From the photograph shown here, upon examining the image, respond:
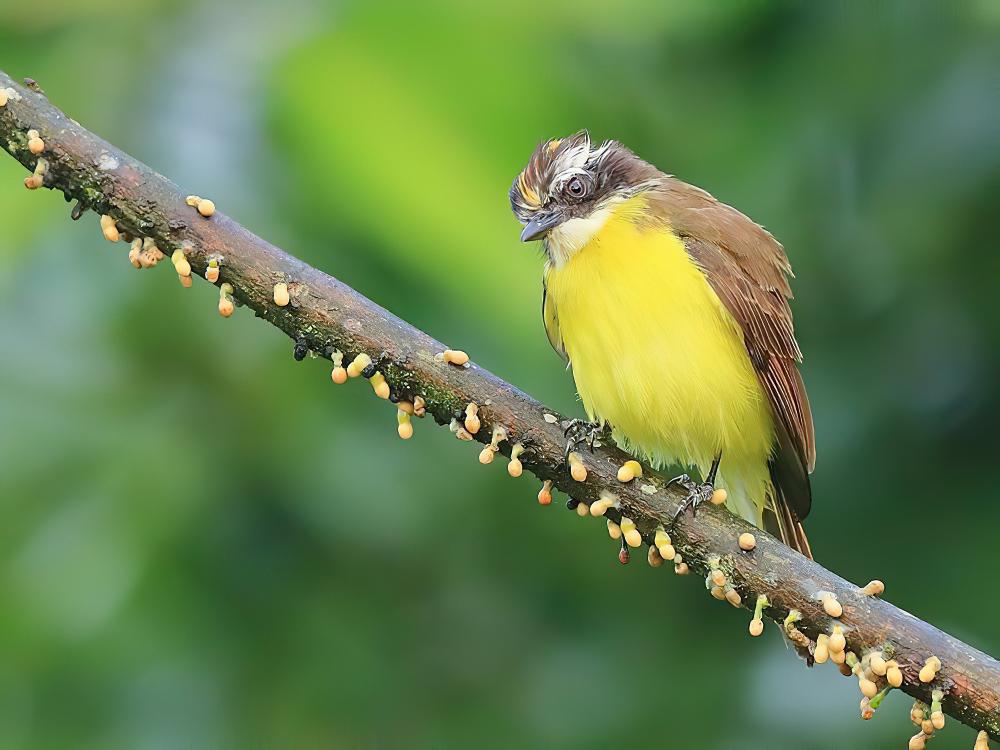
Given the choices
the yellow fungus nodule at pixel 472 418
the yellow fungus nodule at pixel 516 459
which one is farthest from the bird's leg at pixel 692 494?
the yellow fungus nodule at pixel 472 418

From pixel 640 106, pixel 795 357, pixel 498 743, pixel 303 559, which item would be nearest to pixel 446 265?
pixel 640 106

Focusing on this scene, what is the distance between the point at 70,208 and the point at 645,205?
1400mm

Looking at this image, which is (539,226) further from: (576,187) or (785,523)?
(785,523)

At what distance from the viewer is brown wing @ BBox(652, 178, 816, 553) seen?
3.31m

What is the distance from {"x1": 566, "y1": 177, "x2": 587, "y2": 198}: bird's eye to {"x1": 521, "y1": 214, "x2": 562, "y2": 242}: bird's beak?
10cm

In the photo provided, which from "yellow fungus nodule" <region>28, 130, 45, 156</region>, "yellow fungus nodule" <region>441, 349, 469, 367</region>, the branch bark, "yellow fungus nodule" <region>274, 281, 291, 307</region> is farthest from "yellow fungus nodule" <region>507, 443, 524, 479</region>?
"yellow fungus nodule" <region>28, 130, 45, 156</region>

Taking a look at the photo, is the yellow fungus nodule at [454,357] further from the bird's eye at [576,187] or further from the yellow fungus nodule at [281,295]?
the bird's eye at [576,187]

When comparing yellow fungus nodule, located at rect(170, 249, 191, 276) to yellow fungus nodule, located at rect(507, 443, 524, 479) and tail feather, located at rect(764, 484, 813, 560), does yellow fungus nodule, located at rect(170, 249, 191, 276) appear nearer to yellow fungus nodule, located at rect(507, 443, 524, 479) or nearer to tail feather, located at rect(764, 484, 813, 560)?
yellow fungus nodule, located at rect(507, 443, 524, 479)

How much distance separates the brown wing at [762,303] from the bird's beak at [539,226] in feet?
0.87

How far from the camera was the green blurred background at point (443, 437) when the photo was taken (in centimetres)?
258

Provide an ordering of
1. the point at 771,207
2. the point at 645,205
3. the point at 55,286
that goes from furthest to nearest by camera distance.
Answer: the point at 771,207, the point at 645,205, the point at 55,286

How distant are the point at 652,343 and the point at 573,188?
19.8 inches

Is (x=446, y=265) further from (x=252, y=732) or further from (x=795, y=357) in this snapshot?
(x=252, y=732)

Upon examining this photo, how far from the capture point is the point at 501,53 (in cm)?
218
